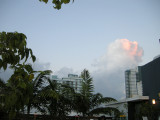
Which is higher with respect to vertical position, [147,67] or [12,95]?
[147,67]

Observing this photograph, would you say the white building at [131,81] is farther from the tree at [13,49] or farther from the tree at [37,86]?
the tree at [13,49]

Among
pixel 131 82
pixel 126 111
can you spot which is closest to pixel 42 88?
pixel 126 111

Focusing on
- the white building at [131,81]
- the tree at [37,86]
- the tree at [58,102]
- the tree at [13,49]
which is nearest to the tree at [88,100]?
the tree at [58,102]

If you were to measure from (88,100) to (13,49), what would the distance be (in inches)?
552

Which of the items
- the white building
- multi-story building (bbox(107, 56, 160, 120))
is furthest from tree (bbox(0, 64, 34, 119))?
the white building

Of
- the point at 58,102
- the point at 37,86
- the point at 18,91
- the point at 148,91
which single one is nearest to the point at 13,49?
the point at 18,91

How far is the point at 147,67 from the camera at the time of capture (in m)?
24.0

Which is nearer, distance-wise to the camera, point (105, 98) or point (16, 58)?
point (16, 58)

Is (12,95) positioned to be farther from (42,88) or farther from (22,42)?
(42,88)

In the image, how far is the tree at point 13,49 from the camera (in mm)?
2170

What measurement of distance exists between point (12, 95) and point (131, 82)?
161879 millimetres

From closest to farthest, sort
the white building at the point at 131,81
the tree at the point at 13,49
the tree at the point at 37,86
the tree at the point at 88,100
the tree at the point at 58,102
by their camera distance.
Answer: the tree at the point at 13,49 → the tree at the point at 37,86 → the tree at the point at 58,102 → the tree at the point at 88,100 → the white building at the point at 131,81

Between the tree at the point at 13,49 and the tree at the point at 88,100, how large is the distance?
43.6 ft

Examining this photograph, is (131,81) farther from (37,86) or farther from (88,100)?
(37,86)
